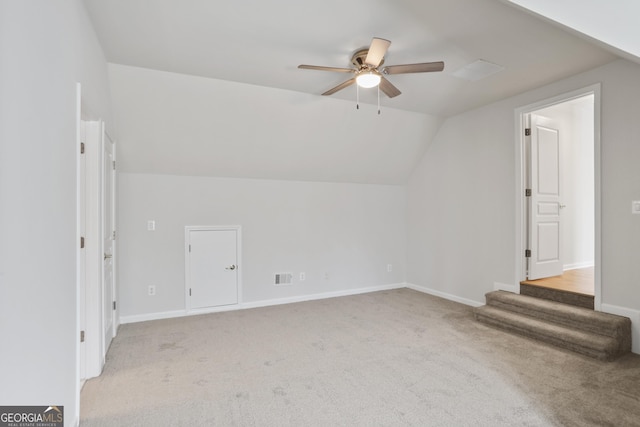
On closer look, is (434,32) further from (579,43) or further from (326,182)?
(326,182)

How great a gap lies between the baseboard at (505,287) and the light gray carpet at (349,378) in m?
0.72

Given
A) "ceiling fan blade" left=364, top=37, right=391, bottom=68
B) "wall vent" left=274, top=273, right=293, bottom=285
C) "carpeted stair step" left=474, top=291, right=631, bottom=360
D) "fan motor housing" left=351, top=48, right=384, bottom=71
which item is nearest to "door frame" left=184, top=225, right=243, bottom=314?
"wall vent" left=274, top=273, right=293, bottom=285

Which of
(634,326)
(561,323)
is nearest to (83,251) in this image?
(561,323)

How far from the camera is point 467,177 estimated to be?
15.5 feet

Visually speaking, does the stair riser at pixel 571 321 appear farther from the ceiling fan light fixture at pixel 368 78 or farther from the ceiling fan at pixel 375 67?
the ceiling fan light fixture at pixel 368 78

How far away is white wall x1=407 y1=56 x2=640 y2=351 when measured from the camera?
311 cm

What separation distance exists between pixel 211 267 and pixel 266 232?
2.92 ft

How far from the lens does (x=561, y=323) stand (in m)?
3.40

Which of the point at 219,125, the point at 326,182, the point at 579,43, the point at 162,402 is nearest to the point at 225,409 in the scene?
the point at 162,402

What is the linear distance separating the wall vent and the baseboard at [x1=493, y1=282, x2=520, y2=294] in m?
2.81

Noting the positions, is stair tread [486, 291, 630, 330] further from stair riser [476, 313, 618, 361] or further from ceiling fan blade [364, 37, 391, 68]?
ceiling fan blade [364, 37, 391, 68]

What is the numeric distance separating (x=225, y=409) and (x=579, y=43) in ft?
13.0

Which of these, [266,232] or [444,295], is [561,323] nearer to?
[444,295]

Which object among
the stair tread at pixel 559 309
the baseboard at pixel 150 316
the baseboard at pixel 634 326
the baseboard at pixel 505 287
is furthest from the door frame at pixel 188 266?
the baseboard at pixel 634 326
